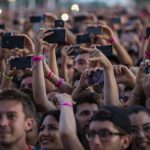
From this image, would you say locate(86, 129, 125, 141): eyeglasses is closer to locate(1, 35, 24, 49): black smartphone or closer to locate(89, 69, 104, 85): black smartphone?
locate(89, 69, 104, 85): black smartphone

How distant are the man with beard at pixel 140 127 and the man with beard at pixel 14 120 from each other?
83cm

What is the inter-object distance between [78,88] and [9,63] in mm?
905

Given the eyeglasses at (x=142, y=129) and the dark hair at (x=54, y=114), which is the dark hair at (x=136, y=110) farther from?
the dark hair at (x=54, y=114)

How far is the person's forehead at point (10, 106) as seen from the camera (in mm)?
6523

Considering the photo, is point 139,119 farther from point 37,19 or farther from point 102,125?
point 37,19

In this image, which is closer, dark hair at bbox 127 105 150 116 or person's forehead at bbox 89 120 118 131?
person's forehead at bbox 89 120 118 131

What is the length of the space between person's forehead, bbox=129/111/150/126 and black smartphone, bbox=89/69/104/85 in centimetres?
124

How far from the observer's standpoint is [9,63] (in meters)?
8.70

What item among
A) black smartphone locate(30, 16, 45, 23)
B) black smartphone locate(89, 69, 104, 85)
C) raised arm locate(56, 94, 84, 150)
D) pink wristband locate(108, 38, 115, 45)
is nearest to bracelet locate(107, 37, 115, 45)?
pink wristband locate(108, 38, 115, 45)

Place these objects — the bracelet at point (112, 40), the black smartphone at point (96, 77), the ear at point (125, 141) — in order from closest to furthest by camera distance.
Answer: the ear at point (125, 141), the black smartphone at point (96, 77), the bracelet at point (112, 40)

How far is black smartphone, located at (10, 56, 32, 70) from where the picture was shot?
27.9ft

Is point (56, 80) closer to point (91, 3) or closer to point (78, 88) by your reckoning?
point (78, 88)

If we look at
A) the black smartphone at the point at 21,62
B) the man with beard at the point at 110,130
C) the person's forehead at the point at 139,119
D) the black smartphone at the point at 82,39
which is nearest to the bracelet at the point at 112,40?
the black smartphone at the point at 82,39

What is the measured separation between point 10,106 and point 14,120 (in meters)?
0.12
